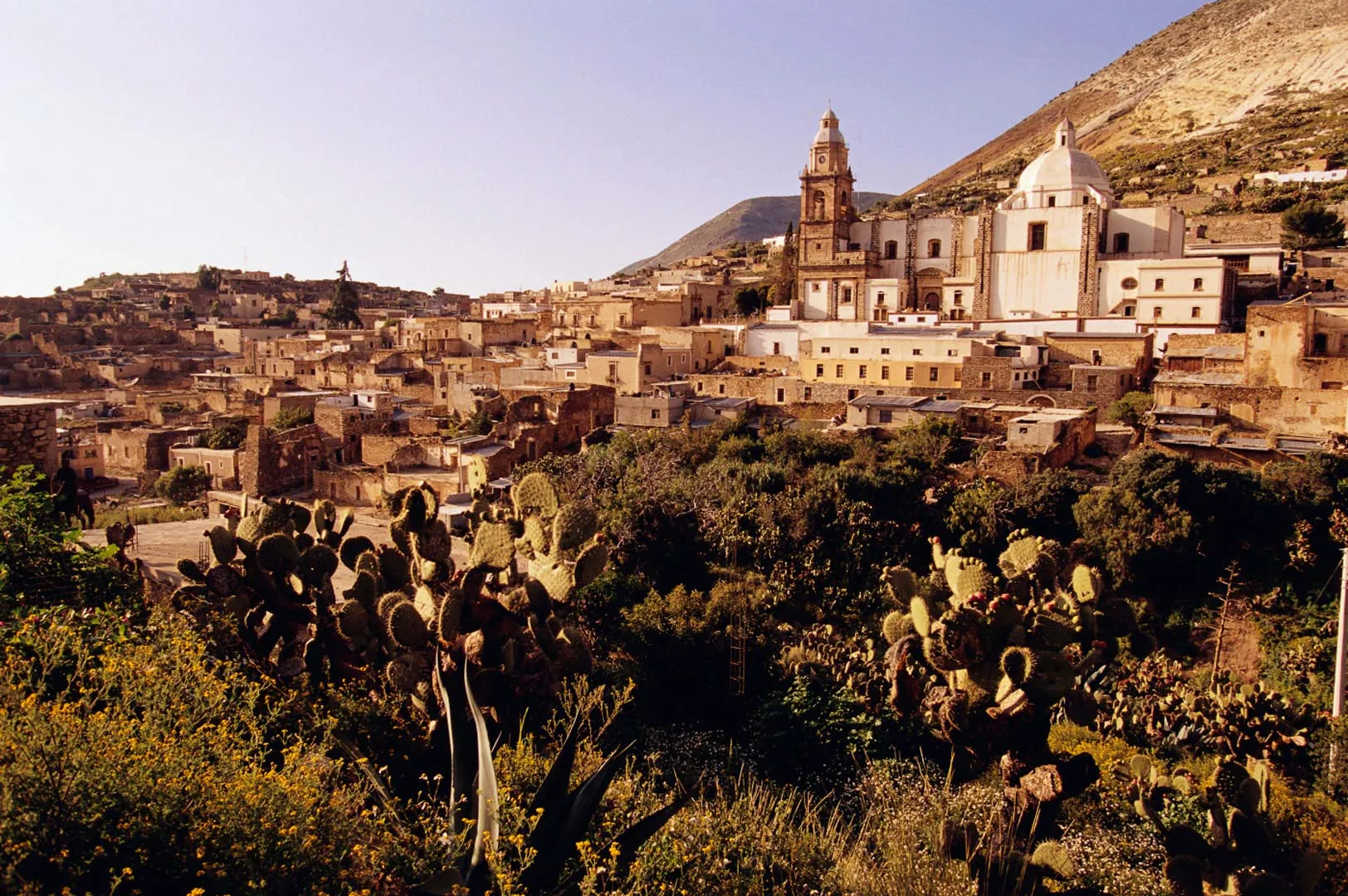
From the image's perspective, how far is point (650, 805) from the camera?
17.7ft

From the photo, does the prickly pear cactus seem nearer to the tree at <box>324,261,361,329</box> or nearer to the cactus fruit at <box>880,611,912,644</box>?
the cactus fruit at <box>880,611,912,644</box>

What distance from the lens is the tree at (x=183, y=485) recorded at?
2159 centimetres

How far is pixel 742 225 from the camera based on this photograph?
138000 millimetres

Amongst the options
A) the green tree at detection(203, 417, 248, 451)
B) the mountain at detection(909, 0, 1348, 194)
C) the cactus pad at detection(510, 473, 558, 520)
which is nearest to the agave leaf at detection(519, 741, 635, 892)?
the cactus pad at detection(510, 473, 558, 520)

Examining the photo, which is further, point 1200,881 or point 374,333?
point 374,333

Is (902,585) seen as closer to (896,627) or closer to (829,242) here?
(896,627)

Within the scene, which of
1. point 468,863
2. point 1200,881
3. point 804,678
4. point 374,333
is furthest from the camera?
point 374,333

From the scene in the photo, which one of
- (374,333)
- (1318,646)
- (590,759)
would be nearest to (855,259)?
(374,333)

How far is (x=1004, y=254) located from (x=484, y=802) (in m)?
34.2

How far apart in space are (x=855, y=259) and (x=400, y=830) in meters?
34.9

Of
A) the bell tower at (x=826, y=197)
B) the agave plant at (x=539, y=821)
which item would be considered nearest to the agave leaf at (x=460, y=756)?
the agave plant at (x=539, y=821)

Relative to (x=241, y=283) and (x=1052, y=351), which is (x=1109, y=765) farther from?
(x=241, y=283)

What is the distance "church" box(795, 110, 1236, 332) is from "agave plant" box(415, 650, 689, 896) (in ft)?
93.3

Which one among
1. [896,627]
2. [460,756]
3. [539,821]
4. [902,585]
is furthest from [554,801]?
[902,585]
